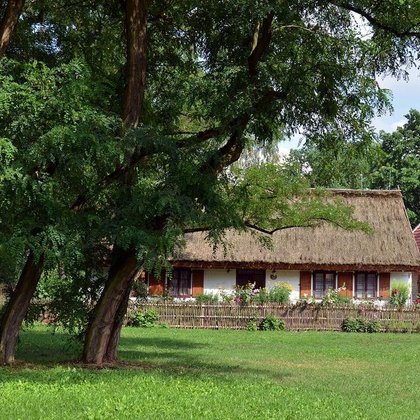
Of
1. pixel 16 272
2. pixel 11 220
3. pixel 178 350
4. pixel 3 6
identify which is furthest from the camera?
pixel 178 350

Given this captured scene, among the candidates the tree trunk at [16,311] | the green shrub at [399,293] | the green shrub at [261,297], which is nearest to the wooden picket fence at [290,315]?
the green shrub at [261,297]

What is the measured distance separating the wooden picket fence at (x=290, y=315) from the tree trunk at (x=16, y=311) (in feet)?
50.5

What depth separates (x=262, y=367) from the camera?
17578 millimetres

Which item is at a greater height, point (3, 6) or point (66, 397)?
point (3, 6)

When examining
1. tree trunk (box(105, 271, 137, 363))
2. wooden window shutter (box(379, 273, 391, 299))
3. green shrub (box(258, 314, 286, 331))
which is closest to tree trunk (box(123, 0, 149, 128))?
tree trunk (box(105, 271, 137, 363))

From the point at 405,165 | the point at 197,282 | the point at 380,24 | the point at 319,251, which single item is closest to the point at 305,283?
the point at 319,251

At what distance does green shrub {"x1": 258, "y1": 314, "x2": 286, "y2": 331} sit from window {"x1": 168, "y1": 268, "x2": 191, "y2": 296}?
672cm

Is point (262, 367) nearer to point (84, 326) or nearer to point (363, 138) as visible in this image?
point (84, 326)

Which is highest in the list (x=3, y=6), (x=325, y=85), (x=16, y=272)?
(x=3, y=6)

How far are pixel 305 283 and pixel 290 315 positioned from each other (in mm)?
5636

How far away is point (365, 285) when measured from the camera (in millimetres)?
37156

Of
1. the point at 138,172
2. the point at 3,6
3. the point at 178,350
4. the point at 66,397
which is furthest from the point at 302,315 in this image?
the point at 66,397

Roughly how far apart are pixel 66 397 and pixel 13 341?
539cm

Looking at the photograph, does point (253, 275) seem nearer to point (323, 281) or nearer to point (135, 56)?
point (323, 281)
